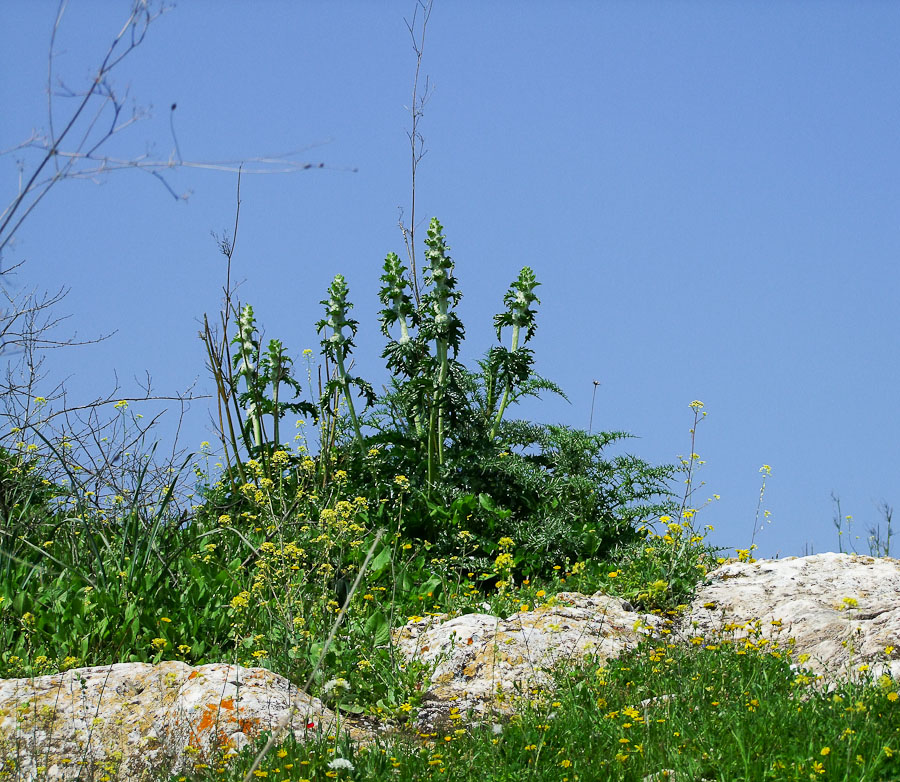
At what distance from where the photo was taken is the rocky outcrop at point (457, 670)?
4023mm

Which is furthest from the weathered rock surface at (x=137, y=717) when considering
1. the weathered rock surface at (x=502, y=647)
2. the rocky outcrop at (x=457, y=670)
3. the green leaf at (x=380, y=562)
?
the green leaf at (x=380, y=562)

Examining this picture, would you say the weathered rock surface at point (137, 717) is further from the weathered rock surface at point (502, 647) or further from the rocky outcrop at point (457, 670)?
the weathered rock surface at point (502, 647)

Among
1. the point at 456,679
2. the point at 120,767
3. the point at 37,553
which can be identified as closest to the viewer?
the point at 120,767

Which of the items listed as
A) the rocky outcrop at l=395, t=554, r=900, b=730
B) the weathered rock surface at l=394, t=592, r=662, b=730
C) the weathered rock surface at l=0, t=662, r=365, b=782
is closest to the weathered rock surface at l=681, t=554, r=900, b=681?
the rocky outcrop at l=395, t=554, r=900, b=730

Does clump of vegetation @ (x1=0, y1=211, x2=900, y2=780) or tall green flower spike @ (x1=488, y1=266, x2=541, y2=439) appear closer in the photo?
clump of vegetation @ (x1=0, y1=211, x2=900, y2=780)

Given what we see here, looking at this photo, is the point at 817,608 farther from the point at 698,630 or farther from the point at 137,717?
the point at 137,717

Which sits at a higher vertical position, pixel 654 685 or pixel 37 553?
pixel 37 553

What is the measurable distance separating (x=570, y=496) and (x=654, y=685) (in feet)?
11.7

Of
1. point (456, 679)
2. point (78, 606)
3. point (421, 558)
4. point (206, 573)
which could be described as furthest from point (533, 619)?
point (78, 606)

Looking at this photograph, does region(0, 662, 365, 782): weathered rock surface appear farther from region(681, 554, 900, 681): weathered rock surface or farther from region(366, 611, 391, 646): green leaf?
region(681, 554, 900, 681): weathered rock surface

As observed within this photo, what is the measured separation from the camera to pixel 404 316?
8.52 m

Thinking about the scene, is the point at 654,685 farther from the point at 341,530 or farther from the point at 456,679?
the point at 341,530

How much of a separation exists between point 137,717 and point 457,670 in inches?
69.1

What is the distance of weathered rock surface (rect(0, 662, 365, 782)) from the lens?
3920 millimetres
